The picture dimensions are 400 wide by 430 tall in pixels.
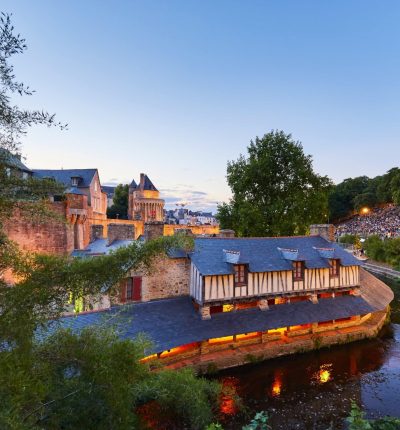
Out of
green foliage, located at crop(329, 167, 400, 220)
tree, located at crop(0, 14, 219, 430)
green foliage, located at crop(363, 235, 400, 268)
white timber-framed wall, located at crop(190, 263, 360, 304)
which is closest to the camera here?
tree, located at crop(0, 14, 219, 430)

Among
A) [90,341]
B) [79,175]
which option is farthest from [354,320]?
[79,175]

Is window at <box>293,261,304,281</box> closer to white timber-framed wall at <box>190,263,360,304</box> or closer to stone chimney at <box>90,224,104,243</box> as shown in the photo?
white timber-framed wall at <box>190,263,360,304</box>

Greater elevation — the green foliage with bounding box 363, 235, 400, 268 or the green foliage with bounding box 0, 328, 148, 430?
the green foliage with bounding box 0, 328, 148, 430

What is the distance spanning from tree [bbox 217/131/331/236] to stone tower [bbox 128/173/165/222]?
19.3 meters

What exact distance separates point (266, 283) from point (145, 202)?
2995 cm

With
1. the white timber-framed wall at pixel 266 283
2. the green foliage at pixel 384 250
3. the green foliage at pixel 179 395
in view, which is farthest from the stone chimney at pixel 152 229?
the green foliage at pixel 384 250

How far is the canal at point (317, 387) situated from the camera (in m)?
9.73

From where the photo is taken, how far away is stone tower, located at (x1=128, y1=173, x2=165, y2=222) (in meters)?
41.7

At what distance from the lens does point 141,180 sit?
140 ft

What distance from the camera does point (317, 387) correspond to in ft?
37.4

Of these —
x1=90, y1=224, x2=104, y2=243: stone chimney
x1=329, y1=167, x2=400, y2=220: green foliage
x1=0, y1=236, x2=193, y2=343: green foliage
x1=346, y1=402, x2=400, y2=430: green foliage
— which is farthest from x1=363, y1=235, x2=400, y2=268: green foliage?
x1=329, y1=167, x2=400, y2=220: green foliage

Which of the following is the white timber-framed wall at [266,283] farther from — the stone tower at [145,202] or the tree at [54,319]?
the stone tower at [145,202]

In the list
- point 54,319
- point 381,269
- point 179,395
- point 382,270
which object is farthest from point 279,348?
point 381,269

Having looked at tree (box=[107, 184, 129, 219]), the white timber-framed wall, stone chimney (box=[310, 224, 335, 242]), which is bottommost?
the white timber-framed wall
